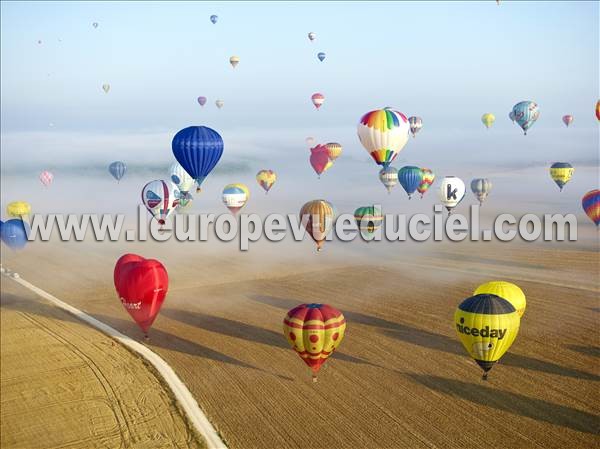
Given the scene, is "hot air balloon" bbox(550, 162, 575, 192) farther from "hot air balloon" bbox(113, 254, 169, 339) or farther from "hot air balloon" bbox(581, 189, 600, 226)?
"hot air balloon" bbox(113, 254, 169, 339)

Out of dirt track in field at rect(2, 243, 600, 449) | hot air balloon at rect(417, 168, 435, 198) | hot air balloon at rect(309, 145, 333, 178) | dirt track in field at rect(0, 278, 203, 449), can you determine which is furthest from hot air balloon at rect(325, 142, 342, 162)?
dirt track in field at rect(0, 278, 203, 449)

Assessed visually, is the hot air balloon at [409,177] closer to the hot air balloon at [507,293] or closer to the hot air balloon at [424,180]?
the hot air balloon at [424,180]

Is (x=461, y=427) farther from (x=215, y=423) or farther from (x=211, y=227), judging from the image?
(x=211, y=227)

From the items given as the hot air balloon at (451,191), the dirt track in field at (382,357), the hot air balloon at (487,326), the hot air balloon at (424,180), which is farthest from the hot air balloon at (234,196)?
the hot air balloon at (487,326)

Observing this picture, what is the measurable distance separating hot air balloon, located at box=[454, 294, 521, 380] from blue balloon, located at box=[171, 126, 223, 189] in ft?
69.4

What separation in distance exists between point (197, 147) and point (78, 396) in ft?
60.8

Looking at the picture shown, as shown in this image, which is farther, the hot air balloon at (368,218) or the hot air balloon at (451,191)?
the hot air balloon at (451,191)

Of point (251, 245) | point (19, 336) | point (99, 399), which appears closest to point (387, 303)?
point (99, 399)

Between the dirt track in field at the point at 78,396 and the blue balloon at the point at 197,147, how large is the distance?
12463 mm

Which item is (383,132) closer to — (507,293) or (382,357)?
(507,293)

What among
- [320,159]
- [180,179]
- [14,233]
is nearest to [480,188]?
[320,159]

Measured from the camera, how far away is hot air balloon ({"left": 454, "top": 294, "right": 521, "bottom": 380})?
902 inches

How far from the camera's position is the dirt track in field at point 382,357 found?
21500 mm

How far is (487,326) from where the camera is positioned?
23.0m
